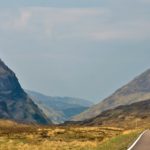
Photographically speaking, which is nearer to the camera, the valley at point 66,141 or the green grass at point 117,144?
the green grass at point 117,144

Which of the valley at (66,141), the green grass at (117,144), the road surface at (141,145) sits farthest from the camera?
the valley at (66,141)

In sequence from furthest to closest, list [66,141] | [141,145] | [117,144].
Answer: [66,141] → [117,144] → [141,145]

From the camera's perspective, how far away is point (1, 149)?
50875mm

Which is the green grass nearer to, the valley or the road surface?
the valley

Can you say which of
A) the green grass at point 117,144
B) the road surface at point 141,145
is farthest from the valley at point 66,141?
the road surface at point 141,145

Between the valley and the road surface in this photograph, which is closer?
the road surface

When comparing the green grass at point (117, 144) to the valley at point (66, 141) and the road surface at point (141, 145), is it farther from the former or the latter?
the road surface at point (141, 145)

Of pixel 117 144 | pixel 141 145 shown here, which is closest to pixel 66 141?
pixel 117 144

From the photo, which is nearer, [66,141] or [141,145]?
[141,145]

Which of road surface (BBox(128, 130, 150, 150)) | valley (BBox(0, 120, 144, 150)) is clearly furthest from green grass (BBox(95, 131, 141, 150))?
road surface (BBox(128, 130, 150, 150))

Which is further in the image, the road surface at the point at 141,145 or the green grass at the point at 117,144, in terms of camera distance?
the green grass at the point at 117,144

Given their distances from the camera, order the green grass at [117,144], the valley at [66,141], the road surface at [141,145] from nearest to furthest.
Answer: the road surface at [141,145] < the green grass at [117,144] < the valley at [66,141]

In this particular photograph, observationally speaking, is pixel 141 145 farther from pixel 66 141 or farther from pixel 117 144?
pixel 66 141

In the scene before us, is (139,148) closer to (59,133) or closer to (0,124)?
(59,133)
